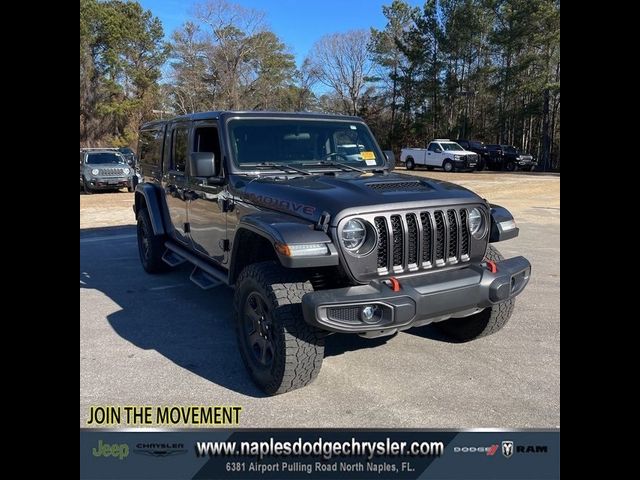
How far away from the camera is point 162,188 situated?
6453 mm

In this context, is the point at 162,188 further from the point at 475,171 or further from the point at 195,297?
the point at 475,171

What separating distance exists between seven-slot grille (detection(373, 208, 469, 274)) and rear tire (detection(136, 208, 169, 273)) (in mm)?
3941

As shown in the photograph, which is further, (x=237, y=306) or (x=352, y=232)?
(x=237, y=306)

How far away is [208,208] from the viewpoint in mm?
4945

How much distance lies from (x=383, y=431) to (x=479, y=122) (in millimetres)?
44084

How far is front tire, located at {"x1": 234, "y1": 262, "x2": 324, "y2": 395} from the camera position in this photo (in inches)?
131

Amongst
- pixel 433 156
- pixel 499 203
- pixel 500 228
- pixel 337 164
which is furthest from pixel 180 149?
pixel 433 156

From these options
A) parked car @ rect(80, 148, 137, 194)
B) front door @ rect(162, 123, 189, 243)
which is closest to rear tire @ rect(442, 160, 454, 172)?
parked car @ rect(80, 148, 137, 194)

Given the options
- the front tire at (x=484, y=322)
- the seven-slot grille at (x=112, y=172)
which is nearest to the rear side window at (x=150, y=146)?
the front tire at (x=484, y=322)

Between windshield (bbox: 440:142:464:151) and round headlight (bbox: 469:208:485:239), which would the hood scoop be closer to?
round headlight (bbox: 469:208:485:239)

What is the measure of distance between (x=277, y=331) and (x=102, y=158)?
55.9ft

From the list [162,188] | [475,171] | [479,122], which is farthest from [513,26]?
[162,188]

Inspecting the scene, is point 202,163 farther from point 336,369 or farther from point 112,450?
point 112,450

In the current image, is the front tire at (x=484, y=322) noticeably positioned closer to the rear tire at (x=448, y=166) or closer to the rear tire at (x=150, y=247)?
the rear tire at (x=150, y=247)
